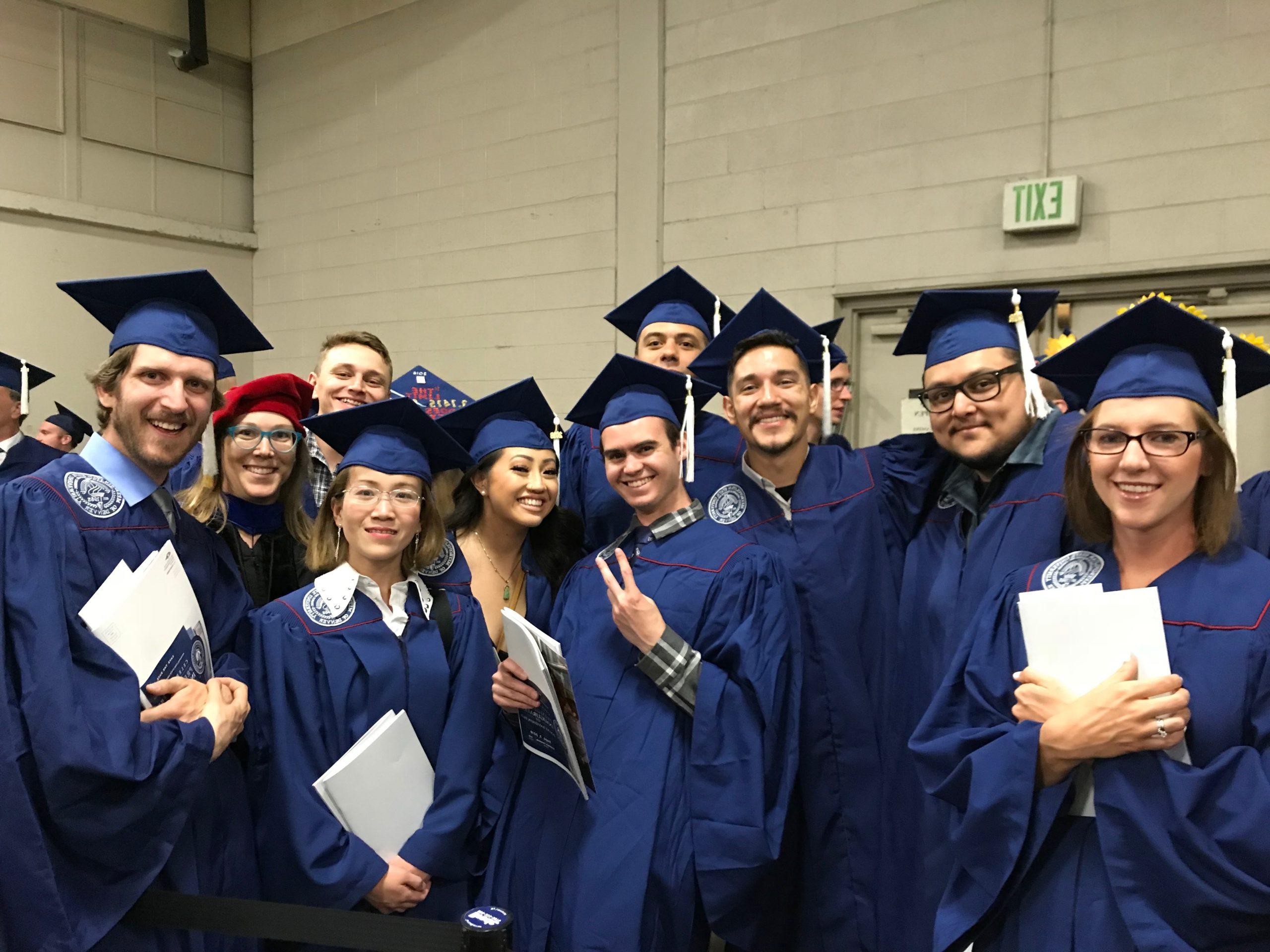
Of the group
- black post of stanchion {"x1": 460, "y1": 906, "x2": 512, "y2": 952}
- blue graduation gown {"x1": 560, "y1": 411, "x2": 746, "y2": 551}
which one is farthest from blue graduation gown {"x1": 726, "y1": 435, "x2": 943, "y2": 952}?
black post of stanchion {"x1": 460, "y1": 906, "x2": 512, "y2": 952}

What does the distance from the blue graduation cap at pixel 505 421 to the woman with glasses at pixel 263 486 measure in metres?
0.49

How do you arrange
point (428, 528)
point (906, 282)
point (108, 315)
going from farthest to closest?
point (906, 282)
point (428, 528)
point (108, 315)

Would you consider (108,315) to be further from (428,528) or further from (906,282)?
(906,282)

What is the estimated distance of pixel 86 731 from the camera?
164 cm

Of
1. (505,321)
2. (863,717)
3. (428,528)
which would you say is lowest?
(863,717)

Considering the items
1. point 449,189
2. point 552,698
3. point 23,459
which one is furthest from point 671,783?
point 449,189

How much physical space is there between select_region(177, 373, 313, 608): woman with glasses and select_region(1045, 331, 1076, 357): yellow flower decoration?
2713mm

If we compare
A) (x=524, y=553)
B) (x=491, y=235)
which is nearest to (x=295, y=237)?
(x=491, y=235)

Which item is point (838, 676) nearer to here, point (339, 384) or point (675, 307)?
point (675, 307)

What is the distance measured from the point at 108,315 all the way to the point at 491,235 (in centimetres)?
477

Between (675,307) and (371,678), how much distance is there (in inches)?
72.3

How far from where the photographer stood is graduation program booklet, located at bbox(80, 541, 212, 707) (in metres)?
1.72

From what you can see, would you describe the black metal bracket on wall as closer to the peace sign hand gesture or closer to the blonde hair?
the blonde hair

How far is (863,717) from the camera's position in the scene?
2621 millimetres
